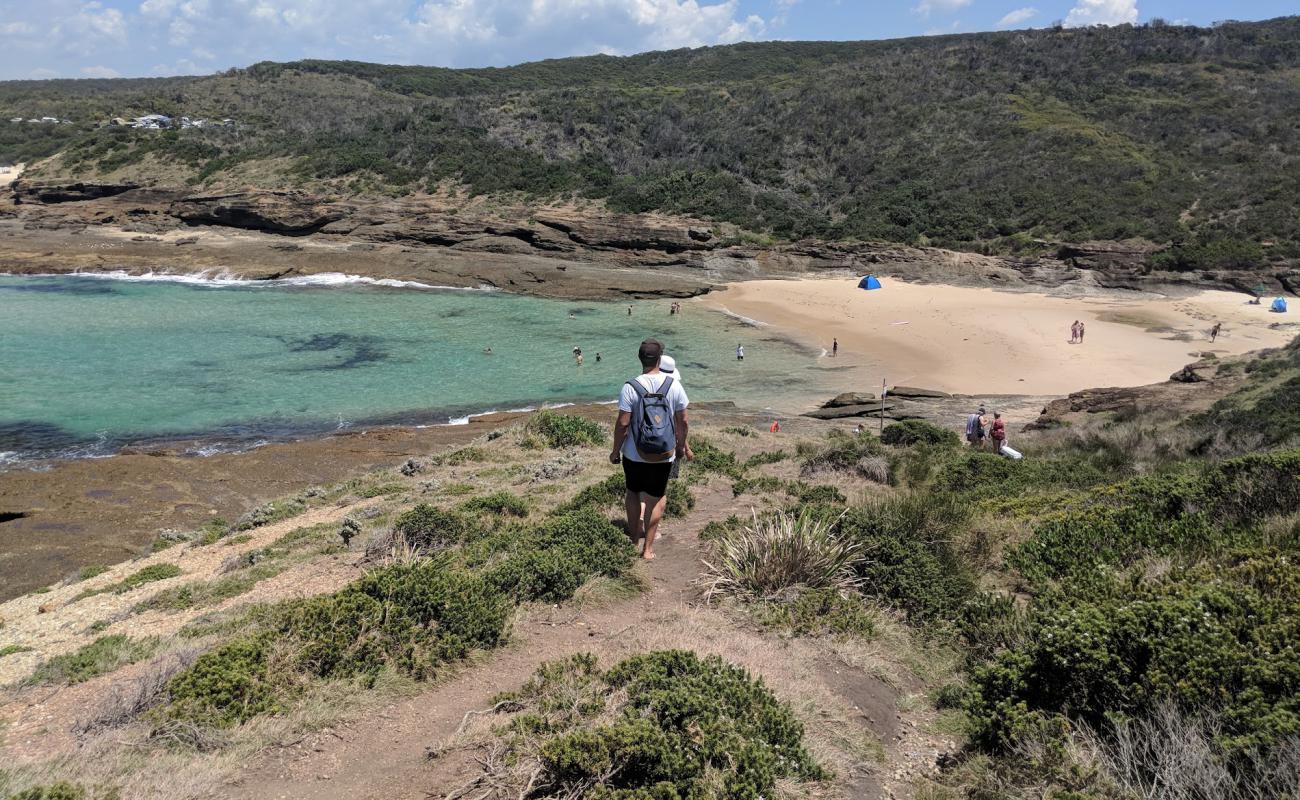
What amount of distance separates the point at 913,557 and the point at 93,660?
6.03 m

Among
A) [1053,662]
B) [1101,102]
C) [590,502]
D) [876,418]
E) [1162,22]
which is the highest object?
[1162,22]

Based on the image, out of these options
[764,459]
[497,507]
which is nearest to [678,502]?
[497,507]

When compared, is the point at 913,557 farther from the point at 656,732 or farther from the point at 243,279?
the point at 243,279

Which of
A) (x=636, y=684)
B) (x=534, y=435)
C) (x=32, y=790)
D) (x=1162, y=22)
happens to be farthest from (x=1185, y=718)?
(x=1162, y=22)

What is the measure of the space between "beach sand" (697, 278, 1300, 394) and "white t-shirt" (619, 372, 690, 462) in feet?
62.7

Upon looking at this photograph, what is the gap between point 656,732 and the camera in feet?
11.2

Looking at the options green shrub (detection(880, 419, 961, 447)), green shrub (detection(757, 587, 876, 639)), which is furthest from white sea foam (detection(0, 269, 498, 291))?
green shrub (detection(757, 587, 876, 639))

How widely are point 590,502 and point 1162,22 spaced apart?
3634 inches

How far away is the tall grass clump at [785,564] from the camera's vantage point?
223 inches

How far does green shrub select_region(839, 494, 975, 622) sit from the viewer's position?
541 cm

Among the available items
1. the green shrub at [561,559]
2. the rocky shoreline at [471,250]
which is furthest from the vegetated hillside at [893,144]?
the green shrub at [561,559]

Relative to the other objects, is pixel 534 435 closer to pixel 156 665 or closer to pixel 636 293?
pixel 156 665

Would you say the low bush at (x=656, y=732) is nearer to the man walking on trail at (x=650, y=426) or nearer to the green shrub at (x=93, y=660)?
the man walking on trail at (x=650, y=426)

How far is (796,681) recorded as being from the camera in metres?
4.41
